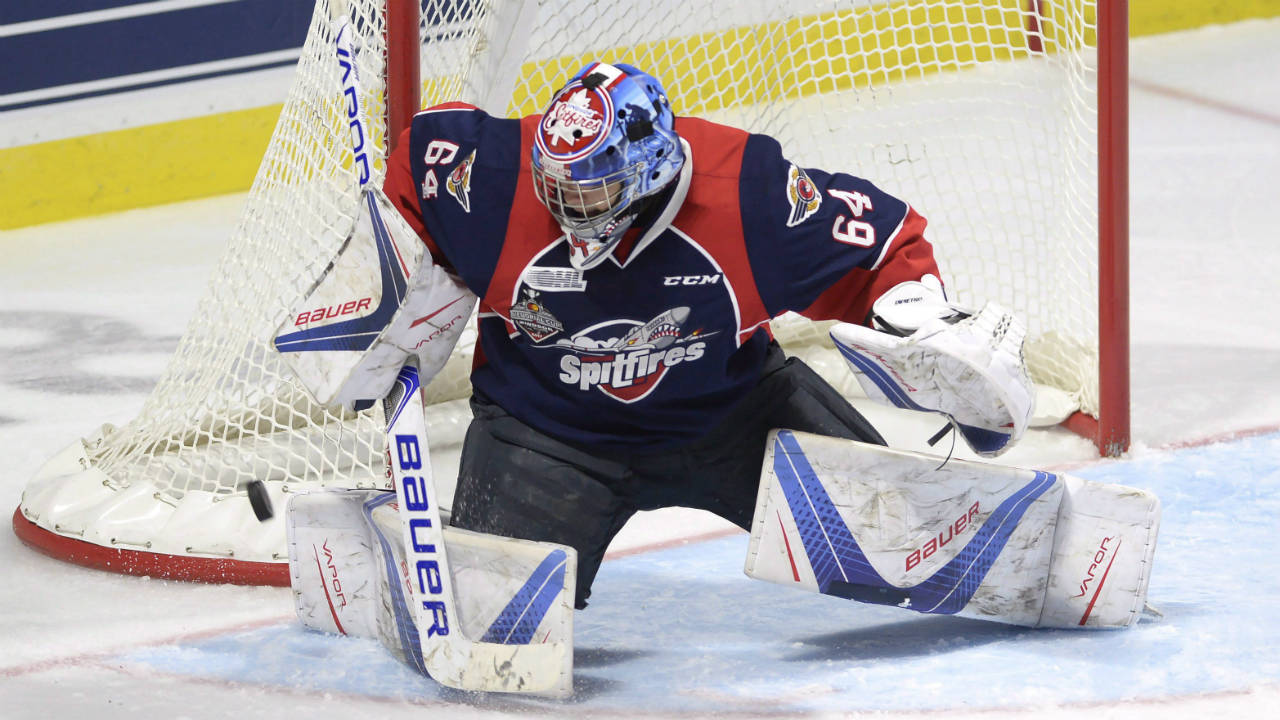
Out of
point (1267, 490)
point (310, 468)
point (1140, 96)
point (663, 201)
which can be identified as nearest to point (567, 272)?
point (663, 201)

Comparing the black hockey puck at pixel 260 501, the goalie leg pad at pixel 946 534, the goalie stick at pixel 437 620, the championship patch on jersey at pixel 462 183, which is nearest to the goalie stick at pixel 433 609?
the goalie stick at pixel 437 620

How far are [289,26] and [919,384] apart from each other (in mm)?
3949

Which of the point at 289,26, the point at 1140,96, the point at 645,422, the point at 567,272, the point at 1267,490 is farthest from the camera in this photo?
the point at 1140,96

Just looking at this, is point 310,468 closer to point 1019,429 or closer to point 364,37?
point 364,37

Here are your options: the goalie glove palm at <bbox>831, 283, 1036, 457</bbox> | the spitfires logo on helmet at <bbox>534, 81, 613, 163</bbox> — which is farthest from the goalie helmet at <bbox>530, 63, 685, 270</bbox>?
the goalie glove palm at <bbox>831, 283, 1036, 457</bbox>

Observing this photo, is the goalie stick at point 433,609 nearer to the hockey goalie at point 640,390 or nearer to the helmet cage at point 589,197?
the hockey goalie at point 640,390

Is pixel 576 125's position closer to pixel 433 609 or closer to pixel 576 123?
pixel 576 123

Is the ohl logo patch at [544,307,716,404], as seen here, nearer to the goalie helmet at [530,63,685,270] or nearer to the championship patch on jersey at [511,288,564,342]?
the championship patch on jersey at [511,288,564,342]

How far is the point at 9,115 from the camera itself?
5.64 metres

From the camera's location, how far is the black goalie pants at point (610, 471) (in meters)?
2.81

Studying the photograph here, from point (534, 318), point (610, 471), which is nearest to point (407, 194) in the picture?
point (534, 318)

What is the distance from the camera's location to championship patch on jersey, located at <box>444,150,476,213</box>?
2693 millimetres

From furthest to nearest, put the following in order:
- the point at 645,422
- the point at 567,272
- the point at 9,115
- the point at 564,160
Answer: the point at 9,115
the point at 645,422
the point at 567,272
the point at 564,160

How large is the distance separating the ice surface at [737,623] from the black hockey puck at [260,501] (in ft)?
0.53
